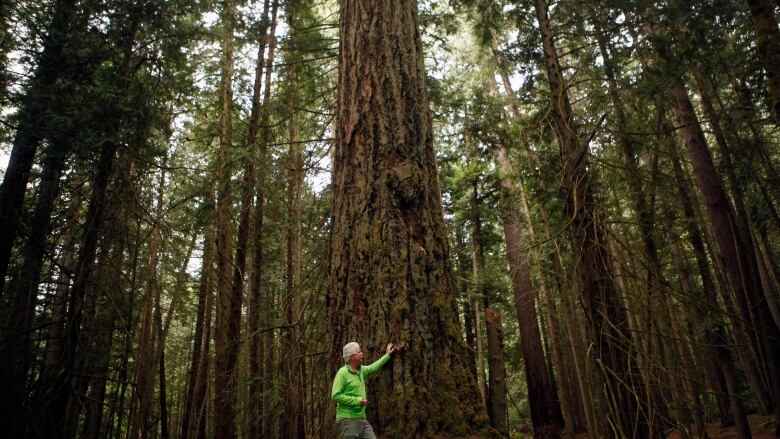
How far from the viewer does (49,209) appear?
23.1 ft

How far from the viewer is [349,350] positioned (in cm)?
240

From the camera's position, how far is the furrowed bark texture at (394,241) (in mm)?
2195

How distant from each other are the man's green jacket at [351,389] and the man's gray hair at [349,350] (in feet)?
0.23

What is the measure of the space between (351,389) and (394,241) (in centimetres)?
109

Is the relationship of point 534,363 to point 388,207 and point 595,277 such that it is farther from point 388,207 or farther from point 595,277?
point 388,207

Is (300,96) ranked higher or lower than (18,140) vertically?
higher

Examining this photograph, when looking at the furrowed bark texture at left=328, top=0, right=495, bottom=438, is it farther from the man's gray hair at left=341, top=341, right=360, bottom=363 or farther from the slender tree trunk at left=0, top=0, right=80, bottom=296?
the slender tree trunk at left=0, top=0, right=80, bottom=296

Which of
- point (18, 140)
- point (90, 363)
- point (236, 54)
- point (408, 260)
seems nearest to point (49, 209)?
point (18, 140)

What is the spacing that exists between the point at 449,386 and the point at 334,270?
0.95 meters

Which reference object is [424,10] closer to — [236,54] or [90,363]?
[236,54]

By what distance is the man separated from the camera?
2250 mm

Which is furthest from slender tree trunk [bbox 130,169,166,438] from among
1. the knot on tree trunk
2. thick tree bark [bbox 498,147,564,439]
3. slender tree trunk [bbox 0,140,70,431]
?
thick tree bark [bbox 498,147,564,439]

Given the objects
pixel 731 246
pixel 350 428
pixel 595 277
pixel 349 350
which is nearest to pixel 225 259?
pixel 350 428

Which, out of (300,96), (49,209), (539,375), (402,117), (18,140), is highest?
(300,96)
